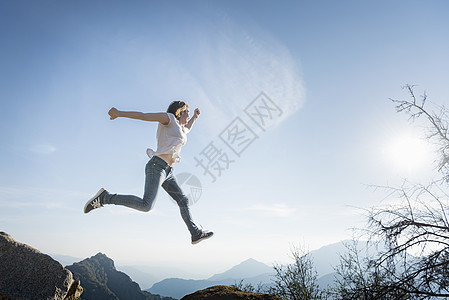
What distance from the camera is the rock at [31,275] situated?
3.99 meters

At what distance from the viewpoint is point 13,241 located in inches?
171

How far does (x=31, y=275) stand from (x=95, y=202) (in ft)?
5.66

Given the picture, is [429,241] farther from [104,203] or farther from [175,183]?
[104,203]

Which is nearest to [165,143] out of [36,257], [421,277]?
[36,257]

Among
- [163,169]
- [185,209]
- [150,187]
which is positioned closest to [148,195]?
[150,187]

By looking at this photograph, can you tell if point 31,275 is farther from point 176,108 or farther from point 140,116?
point 176,108

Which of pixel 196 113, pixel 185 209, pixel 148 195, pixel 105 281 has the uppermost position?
pixel 196 113

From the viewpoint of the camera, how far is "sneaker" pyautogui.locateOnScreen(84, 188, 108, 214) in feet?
12.0

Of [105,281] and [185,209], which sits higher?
[185,209]

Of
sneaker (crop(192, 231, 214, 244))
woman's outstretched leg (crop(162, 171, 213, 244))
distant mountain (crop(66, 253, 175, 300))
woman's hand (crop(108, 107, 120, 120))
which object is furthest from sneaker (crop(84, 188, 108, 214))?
distant mountain (crop(66, 253, 175, 300))

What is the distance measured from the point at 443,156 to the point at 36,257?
7341 mm

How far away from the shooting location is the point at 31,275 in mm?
4141

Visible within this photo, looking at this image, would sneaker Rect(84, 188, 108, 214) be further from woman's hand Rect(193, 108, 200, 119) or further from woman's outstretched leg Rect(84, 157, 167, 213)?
woman's hand Rect(193, 108, 200, 119)

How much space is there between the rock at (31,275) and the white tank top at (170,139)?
251cm
